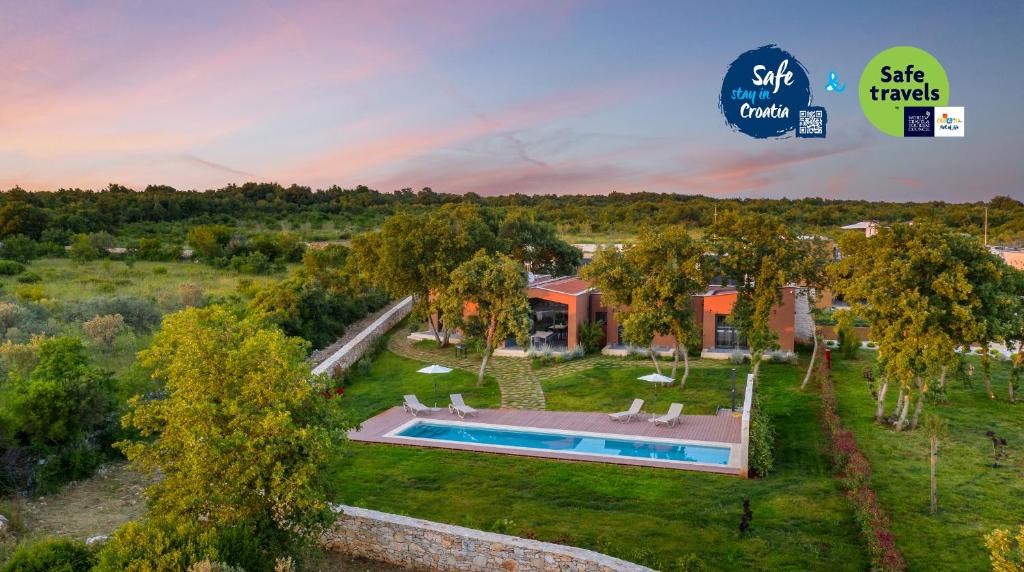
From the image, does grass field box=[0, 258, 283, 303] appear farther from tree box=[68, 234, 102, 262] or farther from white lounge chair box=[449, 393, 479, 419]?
white lounge chair box=[449, 393, 479, 419]

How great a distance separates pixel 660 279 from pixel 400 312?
18221mm

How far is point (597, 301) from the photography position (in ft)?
88.9

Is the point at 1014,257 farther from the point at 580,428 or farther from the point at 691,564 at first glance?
the point at 691,564

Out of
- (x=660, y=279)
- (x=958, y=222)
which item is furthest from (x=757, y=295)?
(x=958, y=222)

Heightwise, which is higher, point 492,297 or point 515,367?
point 492,297

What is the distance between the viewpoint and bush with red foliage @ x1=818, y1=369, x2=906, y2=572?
9.42 m

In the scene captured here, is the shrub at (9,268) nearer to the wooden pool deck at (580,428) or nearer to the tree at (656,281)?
the wooden pool deck at (580,428)

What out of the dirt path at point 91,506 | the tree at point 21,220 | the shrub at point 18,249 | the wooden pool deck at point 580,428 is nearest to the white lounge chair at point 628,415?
the wooden pool deck at point 580,428

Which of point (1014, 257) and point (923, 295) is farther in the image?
point (1014, 257)

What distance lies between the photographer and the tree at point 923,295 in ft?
46.5

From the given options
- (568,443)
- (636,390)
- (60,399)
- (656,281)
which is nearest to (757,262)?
(656,281)

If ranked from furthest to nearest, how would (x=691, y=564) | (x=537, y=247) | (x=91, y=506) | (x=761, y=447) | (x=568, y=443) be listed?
(x=537, y=247) → (x=568, y=443) → (x=761, y=447) → (x=91, y=506) → (x=691, y=564)

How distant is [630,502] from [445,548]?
3.97 meters

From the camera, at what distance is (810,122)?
2083cm
